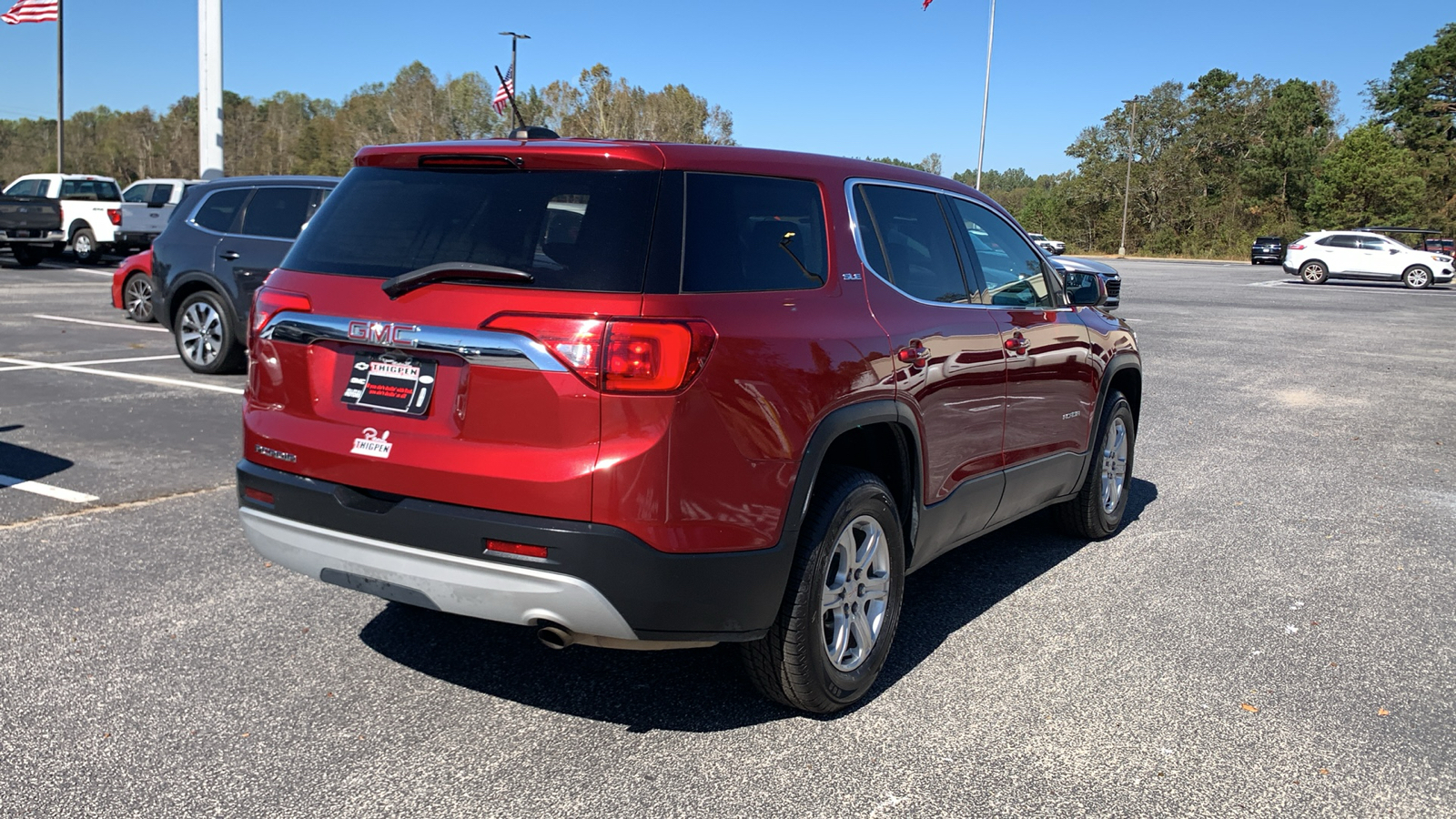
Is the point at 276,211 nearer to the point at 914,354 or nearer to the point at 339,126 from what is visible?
the point at 914,354

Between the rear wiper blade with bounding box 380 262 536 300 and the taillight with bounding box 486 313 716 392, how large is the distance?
0.18 metres

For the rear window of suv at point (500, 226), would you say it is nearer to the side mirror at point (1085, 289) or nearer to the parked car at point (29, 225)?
the side mirror at point (1085, 289)

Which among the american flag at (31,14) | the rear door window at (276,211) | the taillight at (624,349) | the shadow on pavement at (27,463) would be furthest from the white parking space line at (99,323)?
the american flag at (31,14)

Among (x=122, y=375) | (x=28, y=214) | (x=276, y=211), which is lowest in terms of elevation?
(x=122, y=375)

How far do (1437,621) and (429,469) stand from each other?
13.9ft

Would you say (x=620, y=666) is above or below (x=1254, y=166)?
below

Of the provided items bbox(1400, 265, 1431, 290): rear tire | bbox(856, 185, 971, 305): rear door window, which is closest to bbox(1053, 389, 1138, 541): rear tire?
bbox(856, 185, 971, 305): rear door window

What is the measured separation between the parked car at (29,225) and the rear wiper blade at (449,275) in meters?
25.4

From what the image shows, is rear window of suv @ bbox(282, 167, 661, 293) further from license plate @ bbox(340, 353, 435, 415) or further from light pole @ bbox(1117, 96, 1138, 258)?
light pole @ bbox(1117, 96, 1138, 258)

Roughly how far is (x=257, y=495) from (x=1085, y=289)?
3791 millimetres

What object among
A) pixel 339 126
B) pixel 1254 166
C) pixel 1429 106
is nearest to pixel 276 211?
pixel 1254 166

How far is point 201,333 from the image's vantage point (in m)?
10.9

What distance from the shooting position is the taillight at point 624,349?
10.1 ft

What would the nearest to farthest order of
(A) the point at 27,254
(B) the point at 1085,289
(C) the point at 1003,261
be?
(C) the point at 1003,261, (B) the point at 1085,289, (A) the point at 27,254
